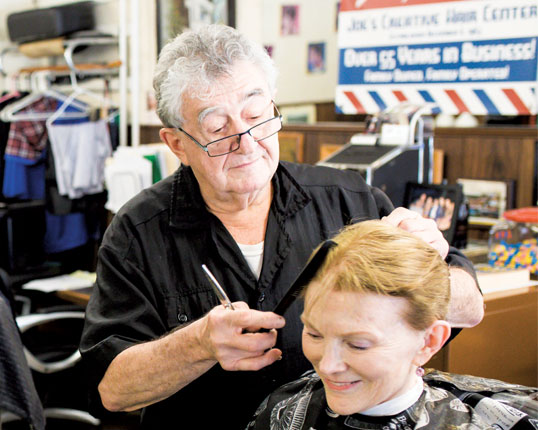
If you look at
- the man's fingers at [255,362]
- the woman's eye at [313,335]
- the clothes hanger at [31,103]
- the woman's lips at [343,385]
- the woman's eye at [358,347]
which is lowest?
the woman's lips at [343,385]

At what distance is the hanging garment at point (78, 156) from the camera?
4.33 m

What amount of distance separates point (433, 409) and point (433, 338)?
0.19 m

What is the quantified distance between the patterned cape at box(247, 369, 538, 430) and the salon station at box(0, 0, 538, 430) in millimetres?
116

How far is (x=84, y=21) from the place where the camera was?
15.0 ft

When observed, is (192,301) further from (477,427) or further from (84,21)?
(84,21)

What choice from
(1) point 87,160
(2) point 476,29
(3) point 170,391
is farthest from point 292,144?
(3) point 170,391

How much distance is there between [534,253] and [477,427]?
3.51 ft

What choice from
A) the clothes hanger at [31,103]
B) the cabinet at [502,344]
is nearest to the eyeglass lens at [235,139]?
the cabinet at [502,344]

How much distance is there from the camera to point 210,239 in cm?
167

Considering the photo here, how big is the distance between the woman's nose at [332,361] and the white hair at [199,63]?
2.25ft

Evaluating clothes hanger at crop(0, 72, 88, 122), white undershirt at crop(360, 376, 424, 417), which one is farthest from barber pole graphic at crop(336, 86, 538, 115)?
clothes hanger at crop(0, 72, 88, 122)

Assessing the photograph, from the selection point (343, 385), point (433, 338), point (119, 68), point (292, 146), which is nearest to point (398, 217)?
point (433, 338)

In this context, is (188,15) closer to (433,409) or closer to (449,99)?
(449,99)

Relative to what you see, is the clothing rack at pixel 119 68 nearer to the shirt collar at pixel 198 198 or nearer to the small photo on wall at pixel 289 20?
the small photo on wall at pixel 289 20
